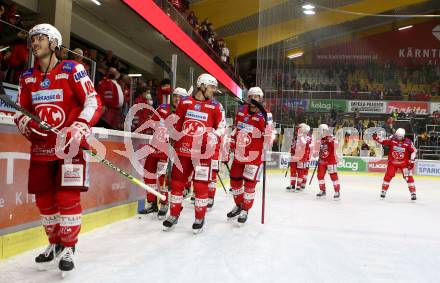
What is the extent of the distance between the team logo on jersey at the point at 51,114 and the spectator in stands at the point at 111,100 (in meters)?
2.31

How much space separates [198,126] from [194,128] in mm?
48

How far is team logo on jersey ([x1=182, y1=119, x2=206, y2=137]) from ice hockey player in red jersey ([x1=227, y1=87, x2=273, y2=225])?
3.09 ft

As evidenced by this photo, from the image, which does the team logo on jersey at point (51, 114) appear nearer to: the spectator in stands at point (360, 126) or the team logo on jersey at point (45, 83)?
the team logo on jersey at point (45, 83)

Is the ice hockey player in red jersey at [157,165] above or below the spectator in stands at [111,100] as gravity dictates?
below

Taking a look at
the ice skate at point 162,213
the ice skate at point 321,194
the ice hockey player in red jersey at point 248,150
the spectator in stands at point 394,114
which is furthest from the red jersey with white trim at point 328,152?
the spectator in stands at point 394,114

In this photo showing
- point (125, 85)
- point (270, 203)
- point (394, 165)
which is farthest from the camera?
point (394, 165)

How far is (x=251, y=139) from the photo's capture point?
5488mm

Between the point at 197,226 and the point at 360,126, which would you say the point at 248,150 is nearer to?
the point at 197,226

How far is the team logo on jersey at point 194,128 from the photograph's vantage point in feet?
15.3

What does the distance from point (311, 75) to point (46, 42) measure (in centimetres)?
1896

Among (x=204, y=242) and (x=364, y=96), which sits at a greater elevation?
(x=364, y=96)

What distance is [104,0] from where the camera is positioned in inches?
387

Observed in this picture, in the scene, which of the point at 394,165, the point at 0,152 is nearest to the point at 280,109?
the point at 394,165

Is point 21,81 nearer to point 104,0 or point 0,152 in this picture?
point 0,152
